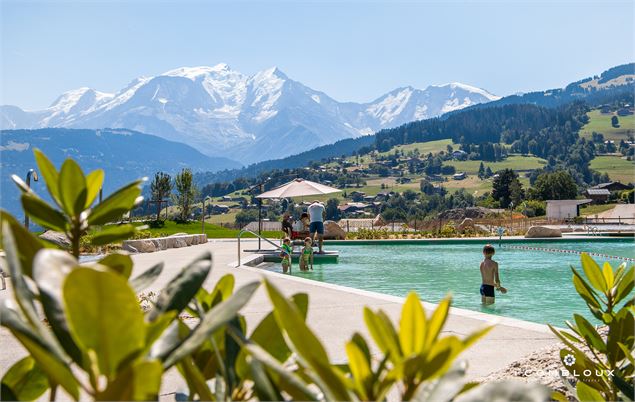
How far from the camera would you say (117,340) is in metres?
0.70

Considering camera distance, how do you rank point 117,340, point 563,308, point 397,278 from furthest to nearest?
point 397,278
point 563,308
point 117,340

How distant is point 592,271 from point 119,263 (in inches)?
57.7

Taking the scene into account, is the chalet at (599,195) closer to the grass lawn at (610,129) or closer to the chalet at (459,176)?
the chalet at (459,176)

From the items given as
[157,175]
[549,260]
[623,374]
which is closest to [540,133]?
[157,175]

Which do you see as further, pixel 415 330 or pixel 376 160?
pixel 376 160

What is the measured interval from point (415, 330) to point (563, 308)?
11237 mm

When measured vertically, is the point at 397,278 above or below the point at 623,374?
below

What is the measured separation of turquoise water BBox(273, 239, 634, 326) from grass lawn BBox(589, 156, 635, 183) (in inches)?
5006

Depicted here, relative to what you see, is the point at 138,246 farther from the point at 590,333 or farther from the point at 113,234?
the point at 113,234

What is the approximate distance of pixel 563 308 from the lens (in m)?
11.1

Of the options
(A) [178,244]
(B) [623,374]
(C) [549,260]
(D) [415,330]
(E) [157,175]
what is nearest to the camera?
(D) [415,330]

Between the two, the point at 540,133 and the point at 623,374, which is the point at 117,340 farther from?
the point at 540,133

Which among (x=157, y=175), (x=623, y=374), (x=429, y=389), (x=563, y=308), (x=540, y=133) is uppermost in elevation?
(x=540, y=133)

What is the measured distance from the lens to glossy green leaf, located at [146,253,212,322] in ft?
2.83
